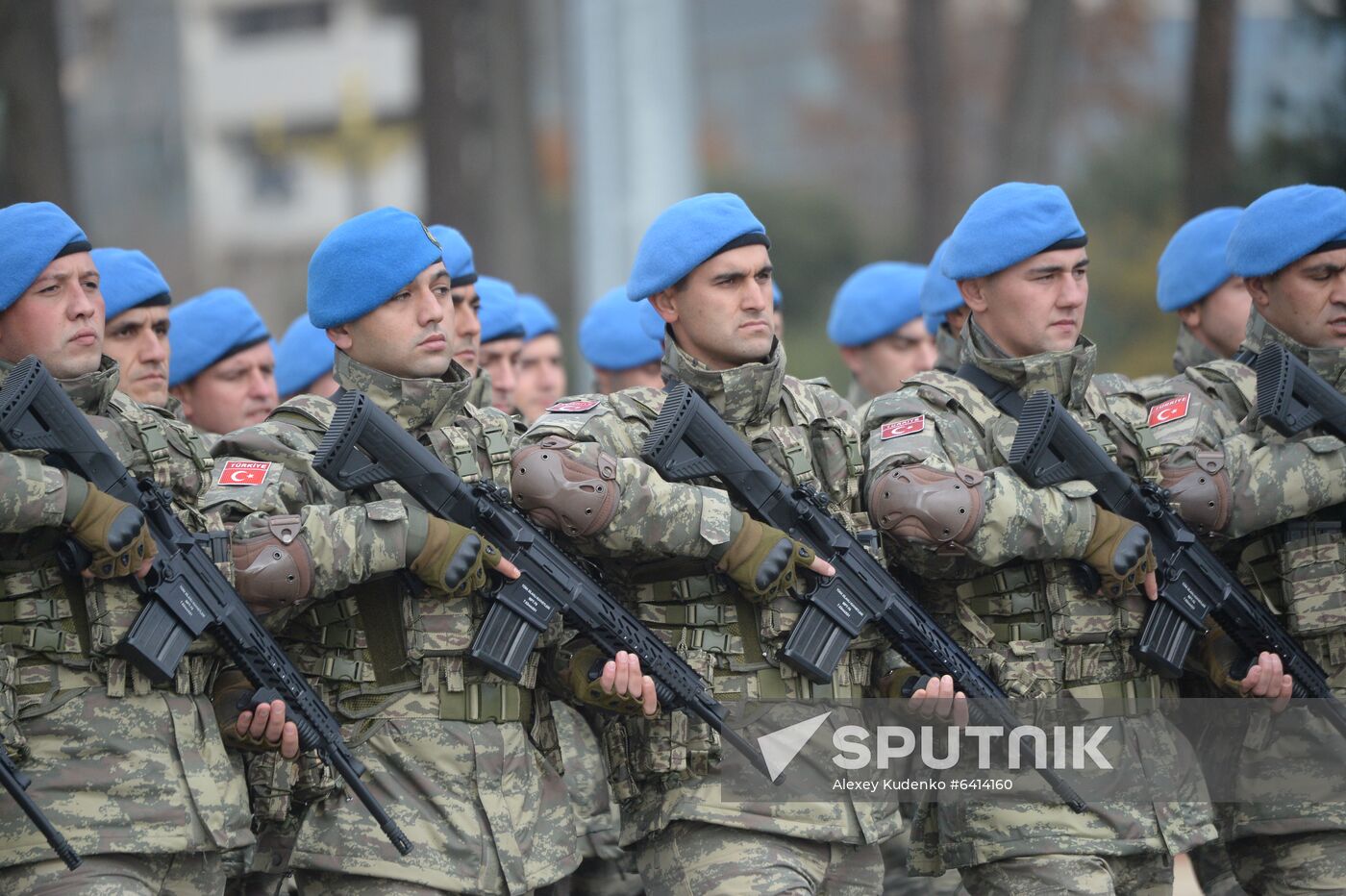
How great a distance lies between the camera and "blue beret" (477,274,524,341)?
735cm

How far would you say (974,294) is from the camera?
5750 millimetres

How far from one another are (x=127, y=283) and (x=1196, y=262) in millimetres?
3878

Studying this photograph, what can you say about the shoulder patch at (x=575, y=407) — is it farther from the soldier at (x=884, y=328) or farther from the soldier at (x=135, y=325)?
the soldier at (x=884, y=328)

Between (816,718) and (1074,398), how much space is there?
4.38 feet

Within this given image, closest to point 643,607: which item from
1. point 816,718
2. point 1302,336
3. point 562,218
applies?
point 816,718

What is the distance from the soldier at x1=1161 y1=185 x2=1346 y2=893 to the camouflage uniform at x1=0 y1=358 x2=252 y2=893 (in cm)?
308


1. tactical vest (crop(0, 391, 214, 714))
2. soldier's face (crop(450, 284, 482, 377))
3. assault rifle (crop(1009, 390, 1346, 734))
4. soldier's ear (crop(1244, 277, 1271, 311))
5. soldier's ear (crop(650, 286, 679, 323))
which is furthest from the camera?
soldier's face (crop(450, 284, 482, 377))

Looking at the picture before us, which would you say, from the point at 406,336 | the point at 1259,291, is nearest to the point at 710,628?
the point at 406,336

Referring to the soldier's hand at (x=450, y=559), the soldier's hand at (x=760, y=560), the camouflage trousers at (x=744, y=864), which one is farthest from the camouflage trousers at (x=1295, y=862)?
the soldier's hand at (x=450, y=559)

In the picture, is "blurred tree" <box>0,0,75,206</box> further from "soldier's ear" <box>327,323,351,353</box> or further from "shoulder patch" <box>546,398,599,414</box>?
"shoulder patch" <box>546,398,599,414</box>

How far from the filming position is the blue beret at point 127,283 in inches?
236

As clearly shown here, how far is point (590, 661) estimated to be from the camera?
5.08 m

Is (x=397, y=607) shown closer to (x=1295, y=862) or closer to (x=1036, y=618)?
(x=1036, y=618)

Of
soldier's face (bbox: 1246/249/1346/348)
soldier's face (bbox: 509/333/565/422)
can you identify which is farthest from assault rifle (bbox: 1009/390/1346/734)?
soldier's face (bbox: 509/333/565/422)
